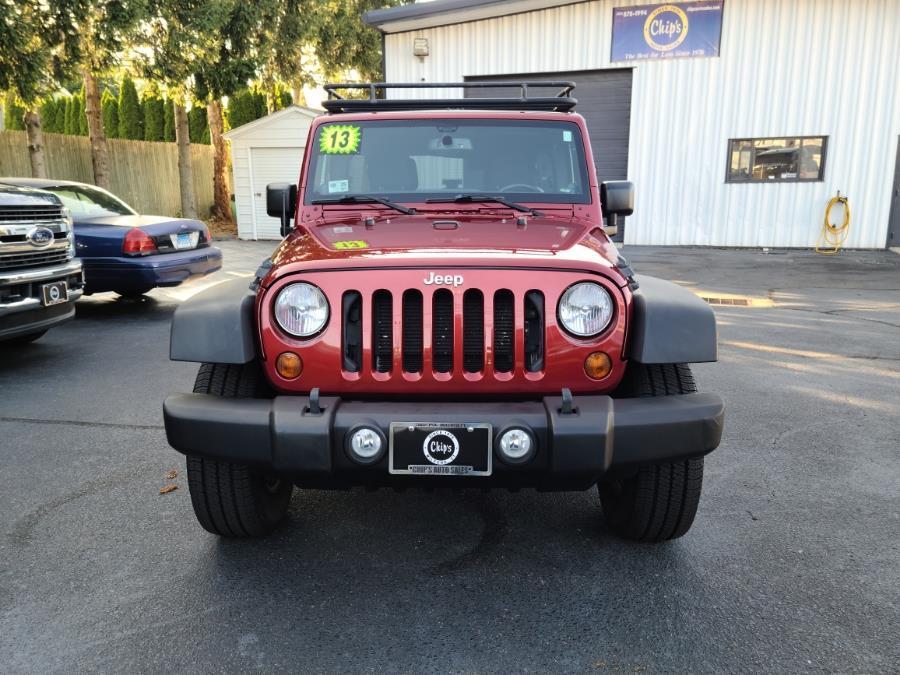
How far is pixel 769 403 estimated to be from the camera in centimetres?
470

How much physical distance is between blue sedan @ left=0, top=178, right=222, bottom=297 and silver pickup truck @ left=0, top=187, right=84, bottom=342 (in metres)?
1.63

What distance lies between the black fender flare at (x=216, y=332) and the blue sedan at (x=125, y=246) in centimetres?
556

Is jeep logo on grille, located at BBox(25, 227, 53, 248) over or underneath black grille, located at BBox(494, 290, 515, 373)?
→ over

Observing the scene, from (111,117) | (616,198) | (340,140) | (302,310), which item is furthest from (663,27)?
(111,117)

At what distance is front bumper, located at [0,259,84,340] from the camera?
16.6ft

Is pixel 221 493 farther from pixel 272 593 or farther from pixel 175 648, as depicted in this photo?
pixel 175 648

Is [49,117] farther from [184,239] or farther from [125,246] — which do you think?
[125,246]

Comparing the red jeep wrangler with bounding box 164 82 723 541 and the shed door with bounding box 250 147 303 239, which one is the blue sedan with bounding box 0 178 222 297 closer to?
the red jeep wrangler with bounding box 164 82 723 541

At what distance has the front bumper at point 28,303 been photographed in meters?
5.05

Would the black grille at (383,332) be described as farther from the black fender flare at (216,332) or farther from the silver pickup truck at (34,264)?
the silver pickup truck at (34,264)

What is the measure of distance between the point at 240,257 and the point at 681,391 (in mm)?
12557

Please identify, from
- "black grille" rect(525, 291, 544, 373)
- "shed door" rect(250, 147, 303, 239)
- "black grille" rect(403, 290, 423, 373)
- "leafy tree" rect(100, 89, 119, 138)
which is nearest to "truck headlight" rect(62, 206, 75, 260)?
"black grille" rect(403, 290, 423, 373)

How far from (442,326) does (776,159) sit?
45.7ft

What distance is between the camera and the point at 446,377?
7.79 ft
